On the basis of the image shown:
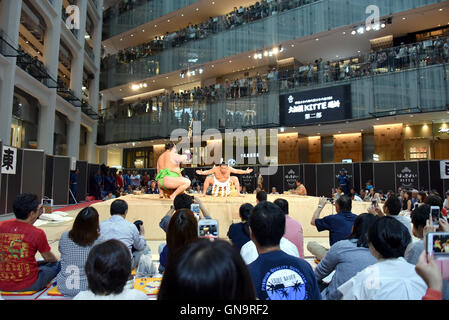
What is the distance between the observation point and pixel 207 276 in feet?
3.26

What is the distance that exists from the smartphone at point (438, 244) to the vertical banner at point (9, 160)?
38.8 ft

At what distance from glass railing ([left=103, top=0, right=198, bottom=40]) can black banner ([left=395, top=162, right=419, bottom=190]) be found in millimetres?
17395

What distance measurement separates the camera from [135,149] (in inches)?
1174

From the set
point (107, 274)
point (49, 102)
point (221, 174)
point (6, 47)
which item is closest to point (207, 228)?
point (107, 274)

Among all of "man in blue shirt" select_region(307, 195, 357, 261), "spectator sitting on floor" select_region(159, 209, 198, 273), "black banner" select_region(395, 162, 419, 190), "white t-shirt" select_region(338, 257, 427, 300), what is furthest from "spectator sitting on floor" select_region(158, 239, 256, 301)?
"black banner" select_region(395, 162, 419, 190)

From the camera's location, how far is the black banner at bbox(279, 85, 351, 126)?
16922 millimetres

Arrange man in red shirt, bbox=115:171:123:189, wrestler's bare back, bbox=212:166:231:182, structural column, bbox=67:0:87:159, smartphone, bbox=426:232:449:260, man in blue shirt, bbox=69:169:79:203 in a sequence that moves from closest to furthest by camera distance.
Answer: smartphone, bbox=426:232:449:260
wrestler's bare back, bbox=212:166:231:182
man in blue shirt, bbox=69:169:79:203
man in red shirt, bbox=115:171:123:189
structural column, bbox=67:0:87:159

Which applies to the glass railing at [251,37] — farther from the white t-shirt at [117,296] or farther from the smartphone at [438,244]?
the white t-shirt at [117,296]

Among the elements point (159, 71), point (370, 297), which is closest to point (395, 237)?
point (370, 297)

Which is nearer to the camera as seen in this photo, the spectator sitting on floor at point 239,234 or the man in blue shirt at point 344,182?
the spectator sitting on floor at point 239,234

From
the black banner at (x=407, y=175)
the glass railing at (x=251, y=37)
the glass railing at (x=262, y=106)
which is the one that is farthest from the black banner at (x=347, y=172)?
the glass railing at (x=251, y=37)

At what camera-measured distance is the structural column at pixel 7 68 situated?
12.6 metres

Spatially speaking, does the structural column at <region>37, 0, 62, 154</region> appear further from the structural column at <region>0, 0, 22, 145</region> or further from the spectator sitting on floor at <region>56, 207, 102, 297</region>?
the spectator sitting on floor at <region>56, 207, 102, 297</region>

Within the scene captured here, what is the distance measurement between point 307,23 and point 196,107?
28.2ft
